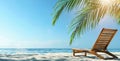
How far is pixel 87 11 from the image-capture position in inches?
255

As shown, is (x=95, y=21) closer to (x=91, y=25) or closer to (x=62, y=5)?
(x=91, y=25)

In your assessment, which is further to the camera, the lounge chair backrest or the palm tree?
the lounge chair backrest

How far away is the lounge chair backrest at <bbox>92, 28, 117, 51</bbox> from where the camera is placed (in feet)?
25.5

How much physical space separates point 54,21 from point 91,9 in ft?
3.04

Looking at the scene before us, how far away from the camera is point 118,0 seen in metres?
5.57

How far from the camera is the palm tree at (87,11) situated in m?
5.89

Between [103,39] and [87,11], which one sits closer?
[87,11]

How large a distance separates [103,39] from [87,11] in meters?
1.78

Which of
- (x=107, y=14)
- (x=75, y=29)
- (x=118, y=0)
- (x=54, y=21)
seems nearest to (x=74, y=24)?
(x=75, y=29)

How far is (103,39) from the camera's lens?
26.2ft

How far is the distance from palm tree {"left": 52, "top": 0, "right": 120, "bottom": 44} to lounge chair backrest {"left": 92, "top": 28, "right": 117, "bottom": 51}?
3.99 feet

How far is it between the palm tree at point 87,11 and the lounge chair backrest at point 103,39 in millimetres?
1216

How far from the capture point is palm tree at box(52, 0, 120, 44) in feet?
19.3

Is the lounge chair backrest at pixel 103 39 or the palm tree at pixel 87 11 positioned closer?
the palm tree at pixel 87 11
